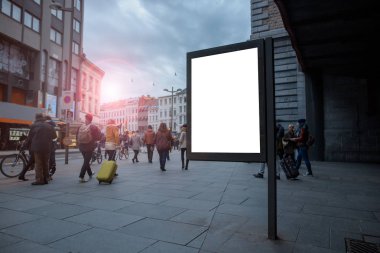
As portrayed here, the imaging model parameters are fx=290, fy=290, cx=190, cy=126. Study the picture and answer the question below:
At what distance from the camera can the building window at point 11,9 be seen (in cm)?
2714

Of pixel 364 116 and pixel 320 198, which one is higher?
pixel 364 116

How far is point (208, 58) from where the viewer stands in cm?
370

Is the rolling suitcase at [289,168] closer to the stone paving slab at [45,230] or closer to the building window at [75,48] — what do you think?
the stone paving slab at [45,230]

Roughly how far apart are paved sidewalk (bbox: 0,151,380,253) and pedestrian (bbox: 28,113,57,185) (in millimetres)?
547

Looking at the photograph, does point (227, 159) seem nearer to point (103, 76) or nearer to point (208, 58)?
point (208, 58)

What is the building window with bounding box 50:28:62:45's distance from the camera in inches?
1389

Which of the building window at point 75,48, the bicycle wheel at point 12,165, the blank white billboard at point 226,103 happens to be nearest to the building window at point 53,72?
the building window at point 75,48

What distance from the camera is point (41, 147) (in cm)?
731

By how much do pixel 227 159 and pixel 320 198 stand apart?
10.4 feet

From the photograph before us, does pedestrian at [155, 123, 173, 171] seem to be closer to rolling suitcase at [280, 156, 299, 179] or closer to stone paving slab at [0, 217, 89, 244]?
rolling suitcase at [280, 156, 299, 179]

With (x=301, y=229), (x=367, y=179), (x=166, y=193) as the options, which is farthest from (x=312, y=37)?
(x=301, y=229)

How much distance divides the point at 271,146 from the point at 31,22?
34912 mm

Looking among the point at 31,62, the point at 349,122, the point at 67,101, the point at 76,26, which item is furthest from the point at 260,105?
the point at 76,26

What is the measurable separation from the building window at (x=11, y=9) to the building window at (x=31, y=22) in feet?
3.09
